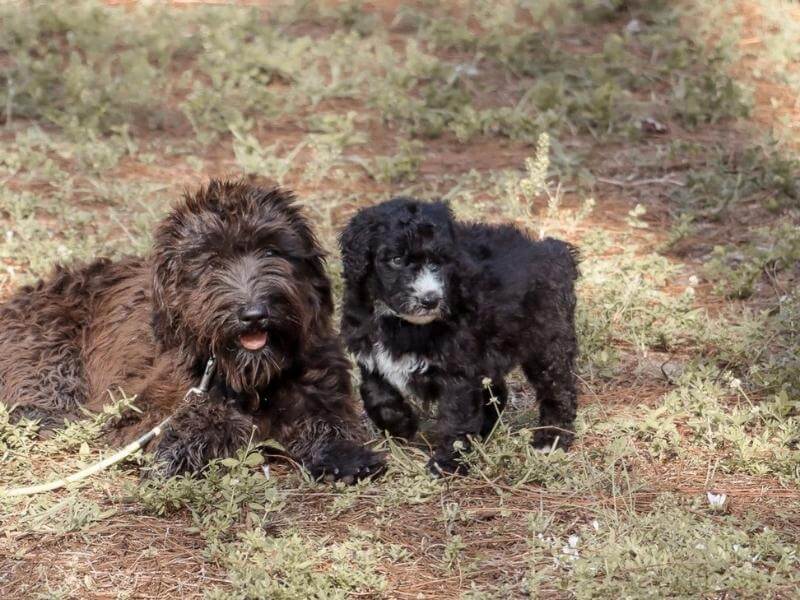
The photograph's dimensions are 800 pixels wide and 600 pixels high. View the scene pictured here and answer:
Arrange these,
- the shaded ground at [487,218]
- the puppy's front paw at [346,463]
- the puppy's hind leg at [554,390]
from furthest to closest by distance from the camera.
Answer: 1. the puppy's hind leg at [554,390]
2. the puppy's front paw at [346,463]
3. the shaded ground at [487,218]

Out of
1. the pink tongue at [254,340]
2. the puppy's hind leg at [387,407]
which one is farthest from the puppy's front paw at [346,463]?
the pink tongue at [254,340]

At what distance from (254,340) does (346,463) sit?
0.78m

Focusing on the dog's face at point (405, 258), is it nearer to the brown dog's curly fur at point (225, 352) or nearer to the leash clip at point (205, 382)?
the brown dog's curly fur at point (225, 352)

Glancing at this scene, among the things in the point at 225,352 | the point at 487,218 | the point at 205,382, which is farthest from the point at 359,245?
the point at 487,218

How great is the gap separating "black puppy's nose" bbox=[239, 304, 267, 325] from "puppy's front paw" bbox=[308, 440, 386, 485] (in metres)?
0.81

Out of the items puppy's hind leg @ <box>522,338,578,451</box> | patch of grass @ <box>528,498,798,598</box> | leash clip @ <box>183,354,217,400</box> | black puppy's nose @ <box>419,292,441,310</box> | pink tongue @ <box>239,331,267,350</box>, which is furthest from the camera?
puppy's hind leg @ <box>522,338,578,451</box>

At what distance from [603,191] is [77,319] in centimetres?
477

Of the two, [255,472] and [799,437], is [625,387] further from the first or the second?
[255,472]

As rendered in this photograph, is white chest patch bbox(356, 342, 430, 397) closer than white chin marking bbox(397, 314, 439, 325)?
No

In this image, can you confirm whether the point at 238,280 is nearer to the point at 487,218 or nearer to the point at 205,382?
the point at 205,382

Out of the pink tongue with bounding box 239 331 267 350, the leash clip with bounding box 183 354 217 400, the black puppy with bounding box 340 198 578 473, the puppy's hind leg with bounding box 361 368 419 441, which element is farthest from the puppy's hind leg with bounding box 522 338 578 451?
the leash clip with bounding box 183 354 217 400

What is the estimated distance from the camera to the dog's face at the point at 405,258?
238 inches

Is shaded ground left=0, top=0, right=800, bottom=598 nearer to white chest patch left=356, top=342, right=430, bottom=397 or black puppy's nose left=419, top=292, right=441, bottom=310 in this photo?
white chest patch left=356, top=342, right=430, bottom=397

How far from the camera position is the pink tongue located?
20.0 ft
